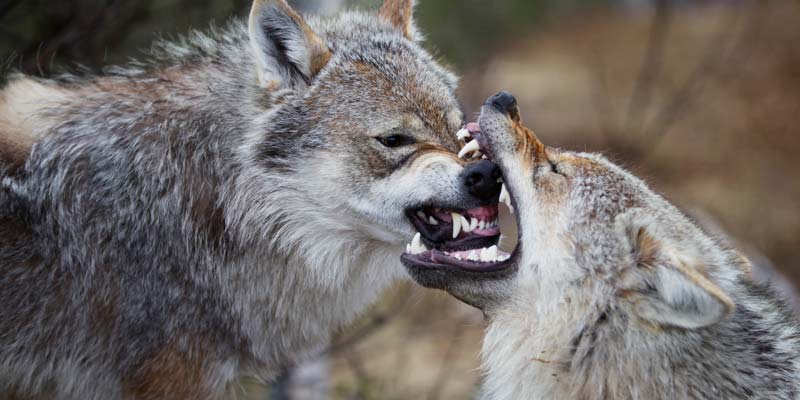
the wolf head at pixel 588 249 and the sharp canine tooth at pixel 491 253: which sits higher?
the wolf head at pixel 588 249

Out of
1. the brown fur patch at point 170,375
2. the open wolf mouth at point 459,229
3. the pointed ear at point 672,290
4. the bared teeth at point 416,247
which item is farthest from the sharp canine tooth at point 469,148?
the brown fur patch at point 170,375

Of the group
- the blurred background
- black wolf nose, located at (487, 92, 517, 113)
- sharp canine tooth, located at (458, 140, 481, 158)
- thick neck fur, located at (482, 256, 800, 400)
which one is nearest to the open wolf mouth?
sharp canine tooth, located at (458, 140, 481, 158)

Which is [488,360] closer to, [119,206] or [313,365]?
[119,206]

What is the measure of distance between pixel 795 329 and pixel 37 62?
15.0ft

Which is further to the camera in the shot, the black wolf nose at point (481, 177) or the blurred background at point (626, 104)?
the blurred background at point (626, 104)

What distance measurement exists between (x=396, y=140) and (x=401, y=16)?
1.12 m

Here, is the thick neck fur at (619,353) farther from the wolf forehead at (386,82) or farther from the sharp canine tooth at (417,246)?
the wolf forehead at (386,82)

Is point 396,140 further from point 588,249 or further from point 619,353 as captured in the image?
point 619,353

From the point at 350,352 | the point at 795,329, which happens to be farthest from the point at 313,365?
the point at 795,329

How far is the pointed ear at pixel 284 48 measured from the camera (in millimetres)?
4441

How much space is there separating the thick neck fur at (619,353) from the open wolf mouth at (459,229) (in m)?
0.48

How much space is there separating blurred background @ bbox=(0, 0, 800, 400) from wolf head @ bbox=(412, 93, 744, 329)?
294 cm

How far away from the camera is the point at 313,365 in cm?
722

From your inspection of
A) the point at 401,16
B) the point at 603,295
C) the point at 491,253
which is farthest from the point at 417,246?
the point at 401,16
